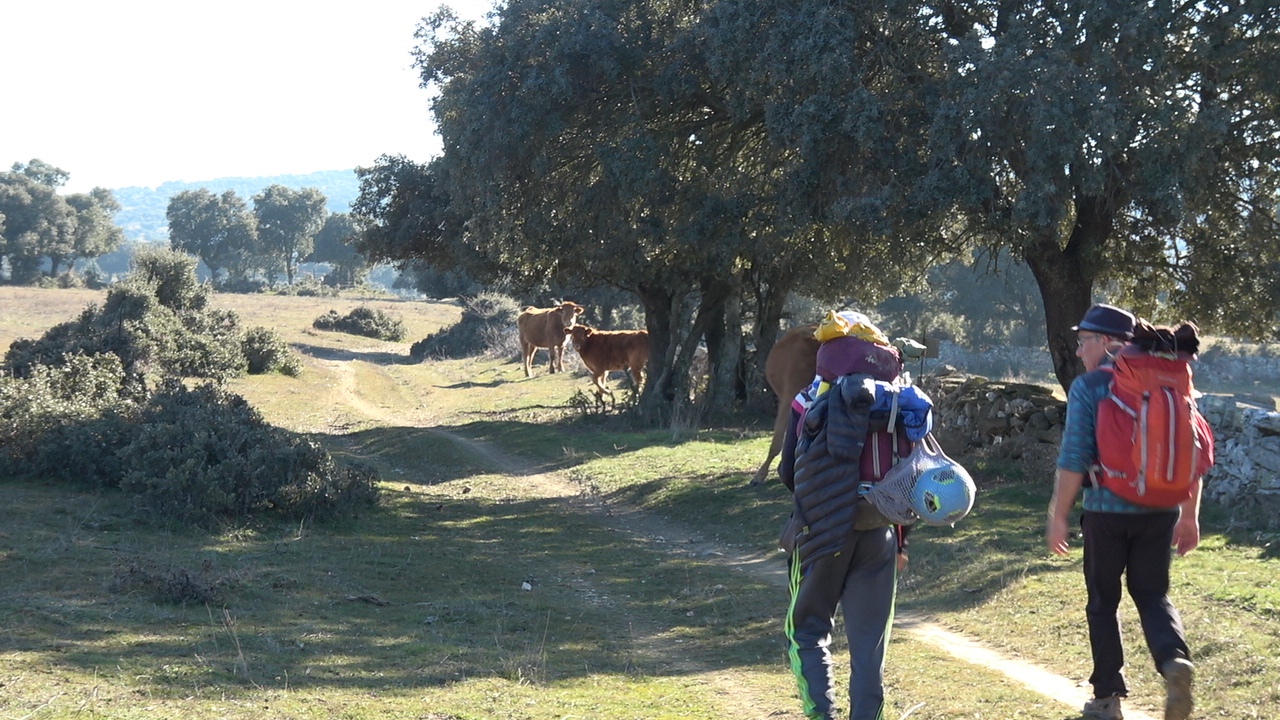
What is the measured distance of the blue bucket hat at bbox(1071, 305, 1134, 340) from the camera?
5.26 metres

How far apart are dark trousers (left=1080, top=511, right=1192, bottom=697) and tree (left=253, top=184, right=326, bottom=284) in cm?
11110

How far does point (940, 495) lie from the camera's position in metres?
4.68

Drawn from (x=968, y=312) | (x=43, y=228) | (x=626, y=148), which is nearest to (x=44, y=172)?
(x=43, y=228)

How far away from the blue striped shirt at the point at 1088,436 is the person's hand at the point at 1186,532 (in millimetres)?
167

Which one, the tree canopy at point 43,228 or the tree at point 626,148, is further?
the tree canopy at point 43,228

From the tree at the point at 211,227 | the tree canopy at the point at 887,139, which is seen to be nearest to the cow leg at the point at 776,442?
the tree canopy at the point at 887,139

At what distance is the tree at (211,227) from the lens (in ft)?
344

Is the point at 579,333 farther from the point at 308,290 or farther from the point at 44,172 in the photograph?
the point at 44,172

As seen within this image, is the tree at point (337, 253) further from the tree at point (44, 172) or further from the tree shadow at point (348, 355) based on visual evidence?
the tree shadow at point (348, 355)

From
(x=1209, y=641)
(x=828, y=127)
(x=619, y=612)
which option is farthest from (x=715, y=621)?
(x=828, y=127)

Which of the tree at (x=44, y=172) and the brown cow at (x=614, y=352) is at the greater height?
the tree at (x=44, y=172)

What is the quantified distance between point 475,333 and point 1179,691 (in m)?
42.8

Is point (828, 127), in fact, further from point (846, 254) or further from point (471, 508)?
point (471, 508)

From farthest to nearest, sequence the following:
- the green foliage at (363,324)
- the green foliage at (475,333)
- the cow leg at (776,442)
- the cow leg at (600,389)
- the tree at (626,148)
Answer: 1. the green foliage at (363,324)
2. the green foliage at (475,333)
3. the cow leg at (600,389)
4. the tree at (626,148)
5. the cow leg at (776,442)
